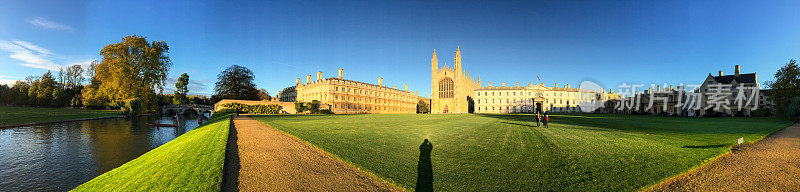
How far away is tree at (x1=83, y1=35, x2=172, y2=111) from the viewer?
2814 centimetres

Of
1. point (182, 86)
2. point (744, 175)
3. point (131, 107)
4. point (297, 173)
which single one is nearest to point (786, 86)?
point (744, 175)

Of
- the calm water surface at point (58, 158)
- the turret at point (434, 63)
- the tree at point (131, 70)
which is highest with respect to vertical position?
the turret at point (434, 63)

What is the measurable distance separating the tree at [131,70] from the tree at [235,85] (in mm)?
17610

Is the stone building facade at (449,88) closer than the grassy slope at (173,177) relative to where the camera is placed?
No

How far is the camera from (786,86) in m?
28.7

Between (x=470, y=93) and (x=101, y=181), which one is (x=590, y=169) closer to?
(x=101, y=181)

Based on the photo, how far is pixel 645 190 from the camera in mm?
4348

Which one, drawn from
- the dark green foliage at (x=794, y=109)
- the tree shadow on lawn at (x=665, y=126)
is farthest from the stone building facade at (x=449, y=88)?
the dark green foliage at (x=794, y=109)

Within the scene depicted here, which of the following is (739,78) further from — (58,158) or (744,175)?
(58,158)

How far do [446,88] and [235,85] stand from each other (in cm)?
5272

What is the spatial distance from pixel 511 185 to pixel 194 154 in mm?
8922

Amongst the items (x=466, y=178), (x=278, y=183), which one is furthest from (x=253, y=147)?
(x=466, y=178)

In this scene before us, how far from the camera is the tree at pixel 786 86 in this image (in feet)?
91.8

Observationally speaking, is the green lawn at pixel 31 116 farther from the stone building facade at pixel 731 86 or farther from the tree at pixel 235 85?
the stone building facade at pixel 731 86
